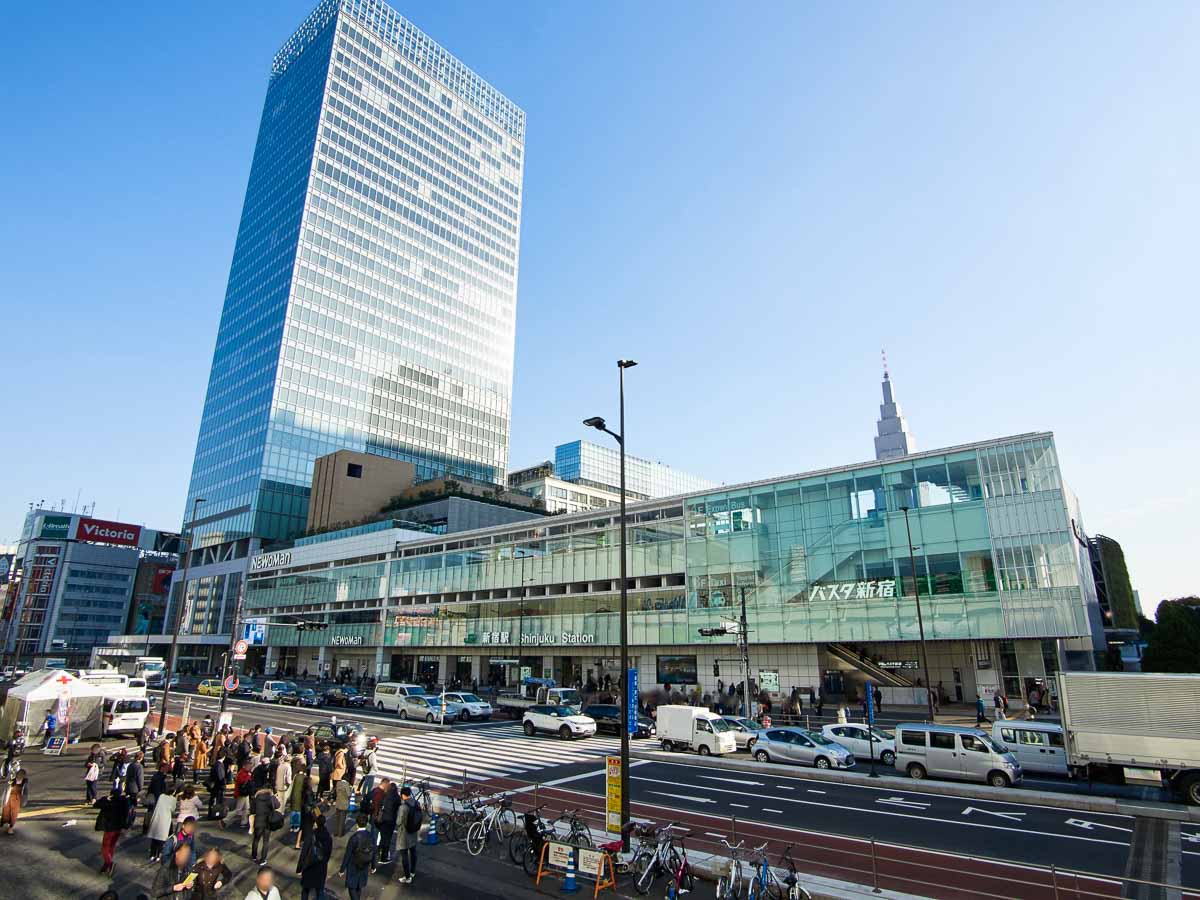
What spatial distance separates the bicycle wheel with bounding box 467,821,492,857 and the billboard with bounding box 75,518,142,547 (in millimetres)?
159862

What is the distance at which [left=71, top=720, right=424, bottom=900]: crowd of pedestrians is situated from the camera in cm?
1001

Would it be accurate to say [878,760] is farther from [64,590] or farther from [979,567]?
[64,590]

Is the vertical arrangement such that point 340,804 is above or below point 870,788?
above

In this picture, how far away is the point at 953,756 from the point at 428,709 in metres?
28.5

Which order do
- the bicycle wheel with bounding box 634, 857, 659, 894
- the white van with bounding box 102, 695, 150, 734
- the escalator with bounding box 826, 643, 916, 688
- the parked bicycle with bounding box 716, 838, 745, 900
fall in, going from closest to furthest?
1. the parked bicycle with bounding box 716, 838, 745, 900
2. the bicycle wheel with bounding box 634, 857, 659, 894
3. the white van with bounding box 102, 695, 150, 734
4. the escalator with bounding box 826, 643, 916, 688

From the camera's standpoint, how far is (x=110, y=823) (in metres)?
12.5

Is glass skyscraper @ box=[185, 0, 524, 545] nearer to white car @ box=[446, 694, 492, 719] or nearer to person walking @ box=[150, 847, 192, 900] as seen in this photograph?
white car @ box=[446, 694, 492, 719]

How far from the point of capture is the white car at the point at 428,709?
3888 centimetres

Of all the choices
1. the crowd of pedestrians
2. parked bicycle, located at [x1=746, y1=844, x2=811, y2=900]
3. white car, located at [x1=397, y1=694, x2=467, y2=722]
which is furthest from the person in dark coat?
white car, located at [x1=397, y1=694, x2=467, y2=722]

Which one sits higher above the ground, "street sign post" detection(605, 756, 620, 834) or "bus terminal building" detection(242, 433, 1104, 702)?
"bus terminal building" detection(242, 433, 1104, 702)

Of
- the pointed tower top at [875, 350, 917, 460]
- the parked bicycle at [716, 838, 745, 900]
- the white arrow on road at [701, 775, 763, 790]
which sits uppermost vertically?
the pointed tower top at [875, 350, 917, 460]

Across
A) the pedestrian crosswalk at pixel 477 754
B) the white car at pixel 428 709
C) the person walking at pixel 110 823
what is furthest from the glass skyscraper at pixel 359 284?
the person walking at pixel 110 823

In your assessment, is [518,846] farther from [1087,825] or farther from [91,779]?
[1087,825]

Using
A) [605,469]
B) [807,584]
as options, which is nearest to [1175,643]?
[807,584]
